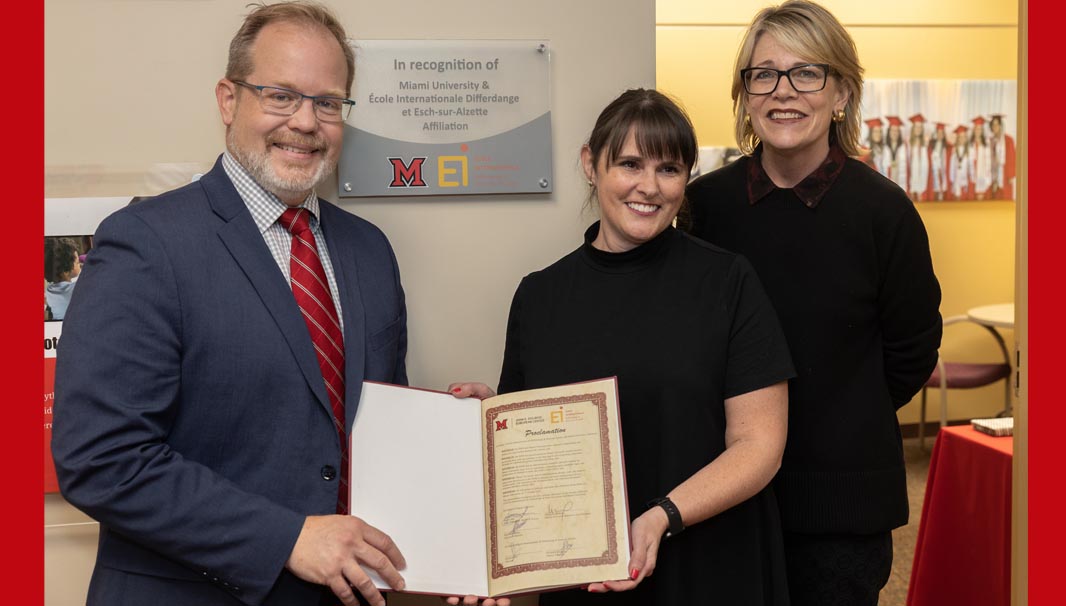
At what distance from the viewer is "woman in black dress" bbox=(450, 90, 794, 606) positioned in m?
1.83

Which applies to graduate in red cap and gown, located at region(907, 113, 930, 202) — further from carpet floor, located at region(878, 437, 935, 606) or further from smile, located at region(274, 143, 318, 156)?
smile, located at region(274, 143, 318, 156)

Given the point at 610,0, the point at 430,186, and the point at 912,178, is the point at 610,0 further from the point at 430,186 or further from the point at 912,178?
the point at 912,178

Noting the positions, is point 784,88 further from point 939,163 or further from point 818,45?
point 939,163

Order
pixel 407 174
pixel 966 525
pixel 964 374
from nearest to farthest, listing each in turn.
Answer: pixel 407 174 → pixel 966 525 → pixel 964 374

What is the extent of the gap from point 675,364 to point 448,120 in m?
0.93

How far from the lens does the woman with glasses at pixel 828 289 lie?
7.03ft

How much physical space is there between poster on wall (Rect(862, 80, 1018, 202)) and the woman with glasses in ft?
16.8

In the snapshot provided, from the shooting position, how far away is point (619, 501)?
67.9 inches

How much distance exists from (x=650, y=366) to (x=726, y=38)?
5468 millimetres

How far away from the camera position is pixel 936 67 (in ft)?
23.1

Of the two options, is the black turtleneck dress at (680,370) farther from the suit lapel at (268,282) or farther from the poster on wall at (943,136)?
the poster on wall at (943,136)

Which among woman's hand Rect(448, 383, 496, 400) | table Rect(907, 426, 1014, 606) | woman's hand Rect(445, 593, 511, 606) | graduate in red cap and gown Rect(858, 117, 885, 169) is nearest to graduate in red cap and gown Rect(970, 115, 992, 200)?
graduate in red cap and gown Rect(858, 117, 885, 169)

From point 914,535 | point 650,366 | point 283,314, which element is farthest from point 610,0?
point 914,535

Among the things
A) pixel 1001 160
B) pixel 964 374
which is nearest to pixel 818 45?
pixel 964 374
